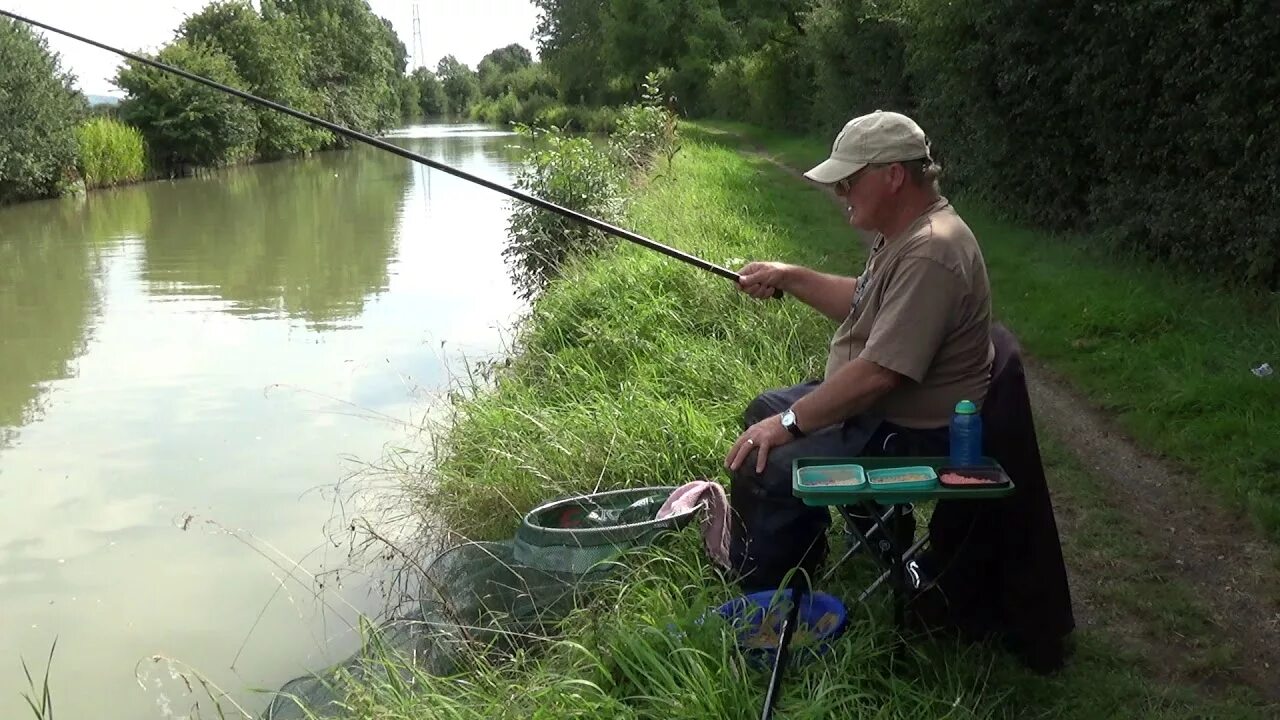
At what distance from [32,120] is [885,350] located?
2276cm

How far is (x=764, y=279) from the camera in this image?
341 cm

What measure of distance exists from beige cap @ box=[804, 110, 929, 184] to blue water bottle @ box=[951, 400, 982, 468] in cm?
65

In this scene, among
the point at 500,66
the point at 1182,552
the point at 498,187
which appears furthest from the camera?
the point at 500,66

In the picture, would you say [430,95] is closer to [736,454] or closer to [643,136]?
[643,136]

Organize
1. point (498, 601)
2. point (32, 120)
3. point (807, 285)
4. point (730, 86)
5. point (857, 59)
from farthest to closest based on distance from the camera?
point (730, 86) < point (32, 120) < point (857, 59) < point (498, 601) < point (807, 285)

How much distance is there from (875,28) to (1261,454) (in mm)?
13758

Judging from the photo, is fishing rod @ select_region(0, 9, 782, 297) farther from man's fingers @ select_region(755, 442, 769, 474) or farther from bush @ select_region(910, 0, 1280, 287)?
bush @ select_region(910, 0, 1280, 287)

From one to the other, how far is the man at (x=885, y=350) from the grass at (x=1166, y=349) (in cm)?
190

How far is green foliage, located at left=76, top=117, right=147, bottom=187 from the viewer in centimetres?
2444

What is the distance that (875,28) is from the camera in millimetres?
16812

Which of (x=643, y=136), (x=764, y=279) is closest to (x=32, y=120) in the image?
(x=643, y=136)

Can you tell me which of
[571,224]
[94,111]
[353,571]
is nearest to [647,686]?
[353,571]

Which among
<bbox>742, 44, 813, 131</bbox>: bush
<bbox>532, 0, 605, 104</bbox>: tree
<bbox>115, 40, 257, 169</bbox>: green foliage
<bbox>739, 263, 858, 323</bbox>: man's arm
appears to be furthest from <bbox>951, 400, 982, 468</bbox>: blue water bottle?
<bbox>532, 0, 605, 104</bbox>: tree

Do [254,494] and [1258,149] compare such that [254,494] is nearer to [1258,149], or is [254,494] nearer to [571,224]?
[571,224]
